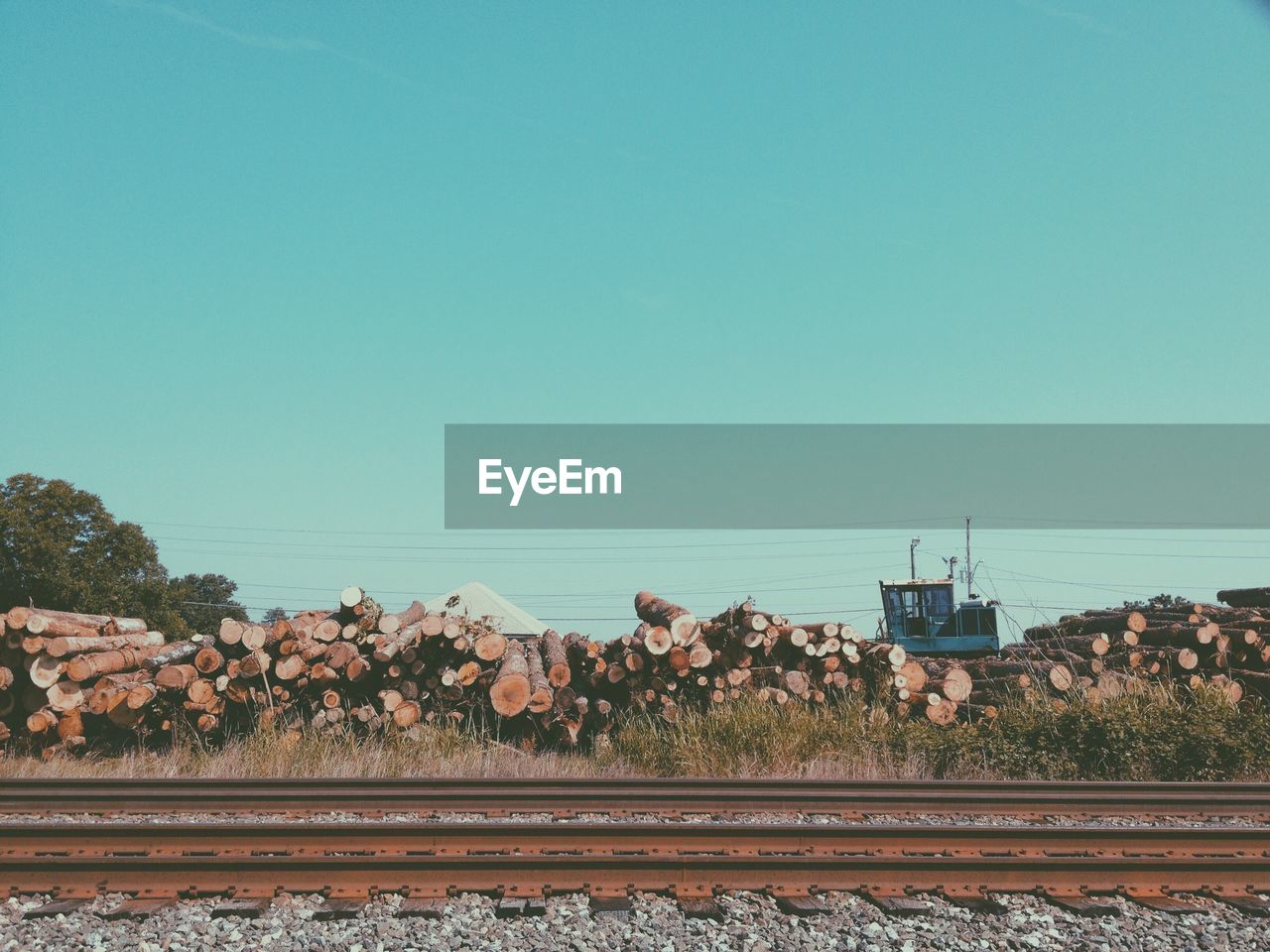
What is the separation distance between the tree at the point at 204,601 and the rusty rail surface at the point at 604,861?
1156 inches

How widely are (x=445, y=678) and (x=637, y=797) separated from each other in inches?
184

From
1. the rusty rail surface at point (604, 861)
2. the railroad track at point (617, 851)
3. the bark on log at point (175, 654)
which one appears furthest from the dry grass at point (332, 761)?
the rusty rail surface at point (604, 861)

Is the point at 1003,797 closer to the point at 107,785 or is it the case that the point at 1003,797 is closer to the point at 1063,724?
the point at 1063,724

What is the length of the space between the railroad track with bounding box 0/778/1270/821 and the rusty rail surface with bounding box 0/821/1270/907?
1.37m

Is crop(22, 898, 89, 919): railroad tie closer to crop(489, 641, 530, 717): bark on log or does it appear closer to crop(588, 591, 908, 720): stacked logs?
crop(489, 641, 530, 717): bark on log

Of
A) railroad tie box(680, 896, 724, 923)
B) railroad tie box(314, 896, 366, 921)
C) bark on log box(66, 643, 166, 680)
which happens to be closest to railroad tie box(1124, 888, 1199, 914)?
railroad tie box(680, 896, 724, 923)

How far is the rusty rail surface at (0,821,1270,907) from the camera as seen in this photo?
17.1 ft

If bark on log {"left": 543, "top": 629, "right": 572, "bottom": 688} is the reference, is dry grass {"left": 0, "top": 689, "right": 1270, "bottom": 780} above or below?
below

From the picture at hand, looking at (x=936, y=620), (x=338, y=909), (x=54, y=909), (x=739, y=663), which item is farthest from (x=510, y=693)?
(x=936, y=620)

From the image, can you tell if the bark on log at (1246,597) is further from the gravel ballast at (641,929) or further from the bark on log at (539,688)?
the gravel ballast at (641,929)

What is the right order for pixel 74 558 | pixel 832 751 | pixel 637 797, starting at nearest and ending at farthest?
1. pixel 637 797
2. pixel 832 751
3. pixel 74 558

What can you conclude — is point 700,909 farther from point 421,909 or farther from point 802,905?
point 421,909

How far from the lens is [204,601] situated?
154 ft

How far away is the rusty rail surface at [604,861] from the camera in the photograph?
5219 mm
